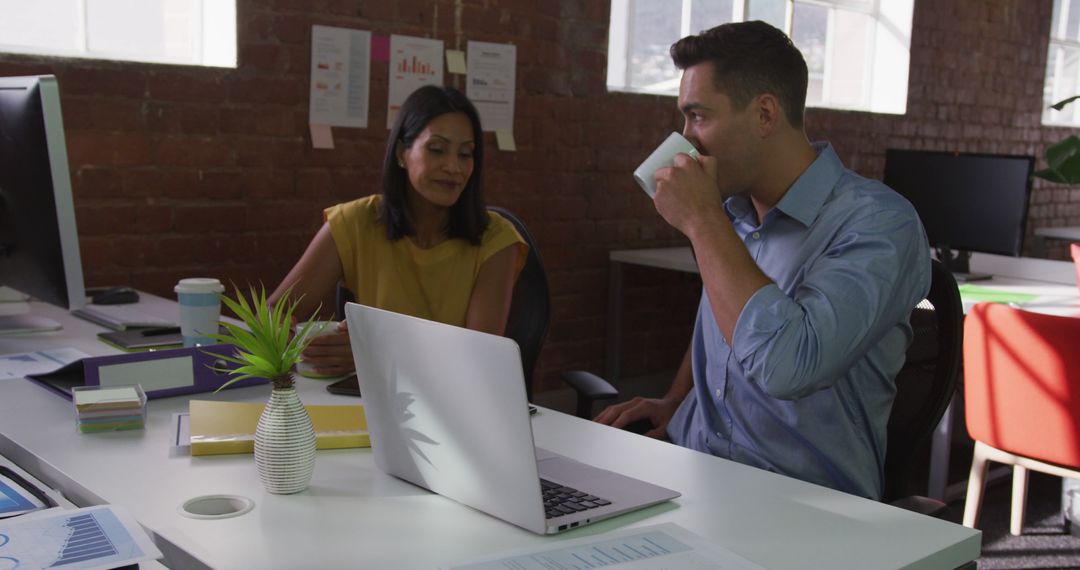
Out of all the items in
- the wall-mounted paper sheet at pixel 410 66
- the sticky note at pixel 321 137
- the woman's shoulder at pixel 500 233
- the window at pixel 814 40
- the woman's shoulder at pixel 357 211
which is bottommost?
the woman's shoulder at pixel 500 233

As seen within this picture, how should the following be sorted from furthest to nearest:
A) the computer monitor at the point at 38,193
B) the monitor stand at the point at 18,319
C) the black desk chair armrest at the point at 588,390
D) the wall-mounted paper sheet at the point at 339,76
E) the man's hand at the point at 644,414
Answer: the wall-mounted paper sheet at the point at 339,76
the monitor stand at the point at 18,319
the black desk chair armrest at the point at 588,390
the man's hand at the point at 644,414
the computer monitor at the point at 38,193

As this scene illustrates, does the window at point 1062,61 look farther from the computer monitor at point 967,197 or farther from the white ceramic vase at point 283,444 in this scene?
the white ceramic vase at point 283,444

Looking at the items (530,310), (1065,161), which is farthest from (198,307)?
(1065,161)

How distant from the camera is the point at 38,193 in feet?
5.60

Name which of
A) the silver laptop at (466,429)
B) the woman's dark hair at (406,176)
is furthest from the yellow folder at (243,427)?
the woman's dark hair at (406,176)

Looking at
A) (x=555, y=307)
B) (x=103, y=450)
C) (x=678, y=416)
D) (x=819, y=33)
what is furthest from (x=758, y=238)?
(x=819, y=33)

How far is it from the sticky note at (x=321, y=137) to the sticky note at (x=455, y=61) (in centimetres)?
50

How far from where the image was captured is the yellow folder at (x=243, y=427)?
1.30m

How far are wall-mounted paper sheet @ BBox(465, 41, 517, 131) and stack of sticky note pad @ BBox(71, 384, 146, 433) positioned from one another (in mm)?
2206

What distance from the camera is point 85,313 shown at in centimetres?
227

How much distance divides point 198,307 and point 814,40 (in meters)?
3.71

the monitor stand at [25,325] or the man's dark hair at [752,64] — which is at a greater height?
the man's dark hair at [752,64]

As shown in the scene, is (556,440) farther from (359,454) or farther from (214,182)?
(214,182)

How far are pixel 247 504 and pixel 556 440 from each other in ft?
1.51
